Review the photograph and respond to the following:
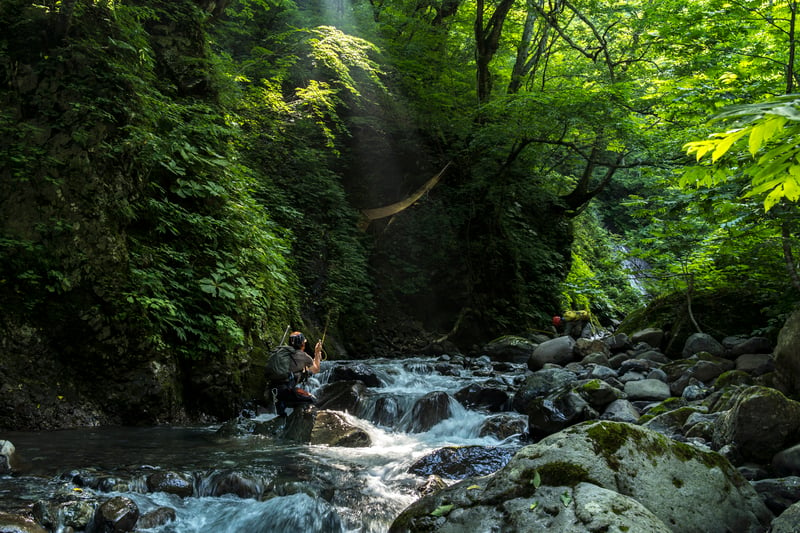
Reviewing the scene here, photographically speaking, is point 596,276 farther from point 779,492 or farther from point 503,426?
point 779,492

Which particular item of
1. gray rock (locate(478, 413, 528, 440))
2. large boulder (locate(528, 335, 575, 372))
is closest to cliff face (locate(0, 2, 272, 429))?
gray rock (locate(478, 413, 528, 440))

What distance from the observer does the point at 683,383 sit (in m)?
7.60

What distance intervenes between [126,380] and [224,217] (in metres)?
2.98

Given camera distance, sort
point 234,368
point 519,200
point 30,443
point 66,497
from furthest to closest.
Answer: point 519,200, point 234,368, point 30,443, point 66,497

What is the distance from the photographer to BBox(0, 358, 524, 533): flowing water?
4.05 metres

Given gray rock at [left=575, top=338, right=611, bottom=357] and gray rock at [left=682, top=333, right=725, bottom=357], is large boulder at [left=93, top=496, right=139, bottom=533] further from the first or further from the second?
gray rock at [left=575, top=338, right=611, bottom=357]

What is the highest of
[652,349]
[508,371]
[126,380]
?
[126,380]

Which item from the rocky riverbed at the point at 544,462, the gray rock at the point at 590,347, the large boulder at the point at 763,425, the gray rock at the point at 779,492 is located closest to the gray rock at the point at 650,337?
the gray rock at the point at 590,347

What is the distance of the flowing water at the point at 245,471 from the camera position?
4.05 m

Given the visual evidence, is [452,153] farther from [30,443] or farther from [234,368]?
[30,443]

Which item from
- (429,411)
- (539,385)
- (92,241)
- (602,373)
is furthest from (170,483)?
(602,373)

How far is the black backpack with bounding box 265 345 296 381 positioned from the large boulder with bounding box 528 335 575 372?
20.7ft

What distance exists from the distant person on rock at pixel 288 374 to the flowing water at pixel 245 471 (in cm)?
43

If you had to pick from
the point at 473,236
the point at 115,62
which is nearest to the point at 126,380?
the point at 115,62
